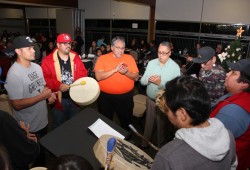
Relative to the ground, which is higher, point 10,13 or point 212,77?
point 10,13

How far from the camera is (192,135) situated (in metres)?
0.93

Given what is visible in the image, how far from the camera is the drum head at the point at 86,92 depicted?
2242mm

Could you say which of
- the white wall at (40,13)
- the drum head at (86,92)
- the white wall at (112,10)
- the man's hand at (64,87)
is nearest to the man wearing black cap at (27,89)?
the man's hand at (64,87)

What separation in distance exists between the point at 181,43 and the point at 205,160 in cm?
882

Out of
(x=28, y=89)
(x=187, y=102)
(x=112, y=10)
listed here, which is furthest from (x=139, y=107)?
(x=112, y=10)

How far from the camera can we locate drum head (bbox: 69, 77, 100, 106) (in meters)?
A: 2.24

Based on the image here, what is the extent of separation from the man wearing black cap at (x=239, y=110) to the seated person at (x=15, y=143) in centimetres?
137

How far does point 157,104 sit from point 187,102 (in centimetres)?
92

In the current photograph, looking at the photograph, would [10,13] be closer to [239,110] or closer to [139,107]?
[139,107]

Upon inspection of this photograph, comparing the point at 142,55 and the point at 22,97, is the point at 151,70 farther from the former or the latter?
the point at 142,55

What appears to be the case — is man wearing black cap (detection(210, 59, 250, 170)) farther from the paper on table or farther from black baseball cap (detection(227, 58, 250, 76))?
the paper on table

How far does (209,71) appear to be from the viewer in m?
2.51

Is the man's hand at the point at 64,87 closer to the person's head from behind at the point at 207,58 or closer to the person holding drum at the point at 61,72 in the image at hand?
the person holding drum at the point at 61,72

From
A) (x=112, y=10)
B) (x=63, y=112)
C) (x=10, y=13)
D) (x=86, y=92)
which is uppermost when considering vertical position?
(x=10, y=13)
